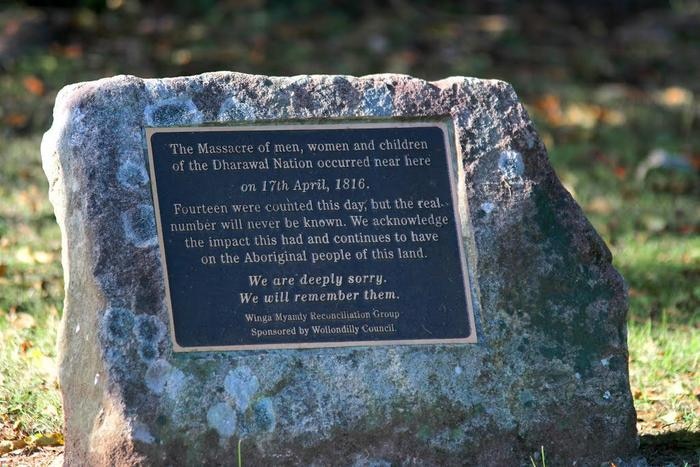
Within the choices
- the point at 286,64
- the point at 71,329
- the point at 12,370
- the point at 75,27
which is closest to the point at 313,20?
the point at 286,64

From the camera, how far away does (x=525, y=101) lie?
825cm

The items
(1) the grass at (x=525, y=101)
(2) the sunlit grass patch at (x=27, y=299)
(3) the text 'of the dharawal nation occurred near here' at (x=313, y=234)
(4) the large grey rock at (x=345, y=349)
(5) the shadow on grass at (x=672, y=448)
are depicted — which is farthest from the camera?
(1) the grass at (x=525, y=101)

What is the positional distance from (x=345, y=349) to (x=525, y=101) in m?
5.54

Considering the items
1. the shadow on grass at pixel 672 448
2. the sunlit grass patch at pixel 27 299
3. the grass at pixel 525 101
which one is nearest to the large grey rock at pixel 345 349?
the shadow on grass at pixel 672 448

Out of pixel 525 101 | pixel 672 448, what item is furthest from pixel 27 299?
pixel 525 101

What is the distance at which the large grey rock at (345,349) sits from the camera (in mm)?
2980

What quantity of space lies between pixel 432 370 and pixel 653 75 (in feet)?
22.8

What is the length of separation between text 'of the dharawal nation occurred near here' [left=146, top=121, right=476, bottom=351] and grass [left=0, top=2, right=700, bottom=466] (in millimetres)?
940

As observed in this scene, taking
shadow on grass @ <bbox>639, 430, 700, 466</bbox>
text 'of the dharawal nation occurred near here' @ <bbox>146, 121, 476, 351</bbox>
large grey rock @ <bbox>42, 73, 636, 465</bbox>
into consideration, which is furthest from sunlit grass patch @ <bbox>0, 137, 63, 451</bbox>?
shadow on grass @ <bbox>639, 430, 700, 466</bbox>

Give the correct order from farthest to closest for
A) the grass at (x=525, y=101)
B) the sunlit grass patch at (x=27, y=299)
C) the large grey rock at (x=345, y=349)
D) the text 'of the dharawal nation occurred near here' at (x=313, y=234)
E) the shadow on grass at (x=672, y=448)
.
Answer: the grass at (x=525, y=101)
the sunlit grass patch at (x=27, y=299)
the shadow on grass at (x=672, y=448)
the text 'of the dharawal nation occurred near here' at (x=313, y=234)
the large grey rock at (x=345, y=349)

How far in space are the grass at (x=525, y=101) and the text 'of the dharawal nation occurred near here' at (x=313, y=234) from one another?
0.94m

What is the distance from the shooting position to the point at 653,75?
9.30 meters

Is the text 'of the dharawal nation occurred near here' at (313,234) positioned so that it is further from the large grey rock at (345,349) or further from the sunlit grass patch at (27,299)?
the sunlit grass patch at (27,299)

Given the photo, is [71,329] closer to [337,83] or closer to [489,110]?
[337,83]
